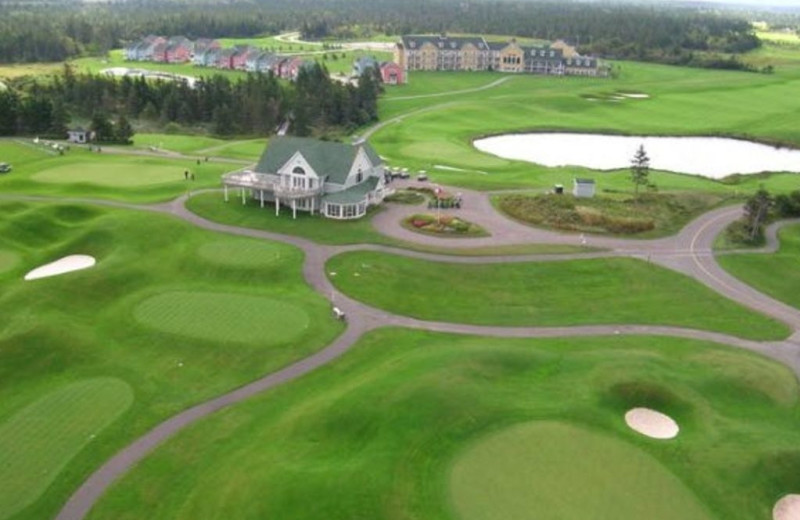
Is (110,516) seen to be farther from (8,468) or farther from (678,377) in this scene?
(678,377)

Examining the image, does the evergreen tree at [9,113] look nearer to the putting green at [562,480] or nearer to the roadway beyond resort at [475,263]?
the roadway beyond resort at [475,263]

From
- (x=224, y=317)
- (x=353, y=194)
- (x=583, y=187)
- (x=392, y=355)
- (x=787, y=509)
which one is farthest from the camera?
(x=583, y=187)

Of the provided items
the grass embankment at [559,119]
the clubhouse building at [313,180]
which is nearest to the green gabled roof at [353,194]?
the clubhouse building at [313,180]

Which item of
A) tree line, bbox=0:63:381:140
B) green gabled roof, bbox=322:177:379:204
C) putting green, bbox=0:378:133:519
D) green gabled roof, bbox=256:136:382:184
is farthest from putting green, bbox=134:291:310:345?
tree line, bbox=0:63:381:140

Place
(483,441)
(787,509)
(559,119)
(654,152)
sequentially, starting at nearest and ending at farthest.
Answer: (787,509) → (483,441) → (654,152) → (559,119)

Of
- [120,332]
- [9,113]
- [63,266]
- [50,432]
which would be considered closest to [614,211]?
[120,332]

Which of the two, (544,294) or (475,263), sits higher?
(475,263)

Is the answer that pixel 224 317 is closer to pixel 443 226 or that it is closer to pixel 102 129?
pixel 443 226

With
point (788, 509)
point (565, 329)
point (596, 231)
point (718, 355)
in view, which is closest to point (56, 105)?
point (596, 231)
